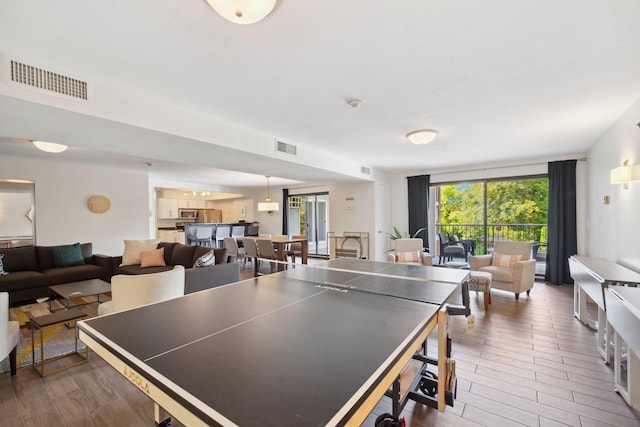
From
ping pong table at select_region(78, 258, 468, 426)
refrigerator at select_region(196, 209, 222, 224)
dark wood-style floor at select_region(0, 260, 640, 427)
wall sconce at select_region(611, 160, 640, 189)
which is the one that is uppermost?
wall sconce at select_region(611, 160, 640, 189)

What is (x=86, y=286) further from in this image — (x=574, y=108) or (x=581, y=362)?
(x=574, y=108)

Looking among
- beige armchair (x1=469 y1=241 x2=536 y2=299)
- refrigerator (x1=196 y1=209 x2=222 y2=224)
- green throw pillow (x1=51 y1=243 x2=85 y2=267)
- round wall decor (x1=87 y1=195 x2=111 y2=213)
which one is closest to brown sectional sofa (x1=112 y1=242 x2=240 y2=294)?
green throw pillow (x1=51 y1=243 x2=85 y2=267)

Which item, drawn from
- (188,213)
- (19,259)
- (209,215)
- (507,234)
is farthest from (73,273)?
(507,234)

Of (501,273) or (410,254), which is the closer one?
(501,273)

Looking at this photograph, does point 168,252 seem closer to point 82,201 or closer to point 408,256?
point 82,201

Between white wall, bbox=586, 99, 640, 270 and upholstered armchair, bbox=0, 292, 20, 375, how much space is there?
5646 millimetres

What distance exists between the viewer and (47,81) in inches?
85.1

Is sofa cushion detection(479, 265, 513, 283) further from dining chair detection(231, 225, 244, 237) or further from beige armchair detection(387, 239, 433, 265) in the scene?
dining chair detection(231, 225, 244, 237)

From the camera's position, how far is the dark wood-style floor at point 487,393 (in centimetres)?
188

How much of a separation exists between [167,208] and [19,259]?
6.54 m

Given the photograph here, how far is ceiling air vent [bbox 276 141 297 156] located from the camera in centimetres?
415

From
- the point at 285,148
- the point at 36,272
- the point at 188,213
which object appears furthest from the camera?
the point at 188,213

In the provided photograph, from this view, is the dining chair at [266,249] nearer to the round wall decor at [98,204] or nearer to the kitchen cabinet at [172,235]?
the round wall decor at [98,204]

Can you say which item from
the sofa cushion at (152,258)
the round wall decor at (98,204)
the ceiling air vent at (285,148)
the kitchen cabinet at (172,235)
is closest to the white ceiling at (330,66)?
the ceiling air vent at (285,148)
